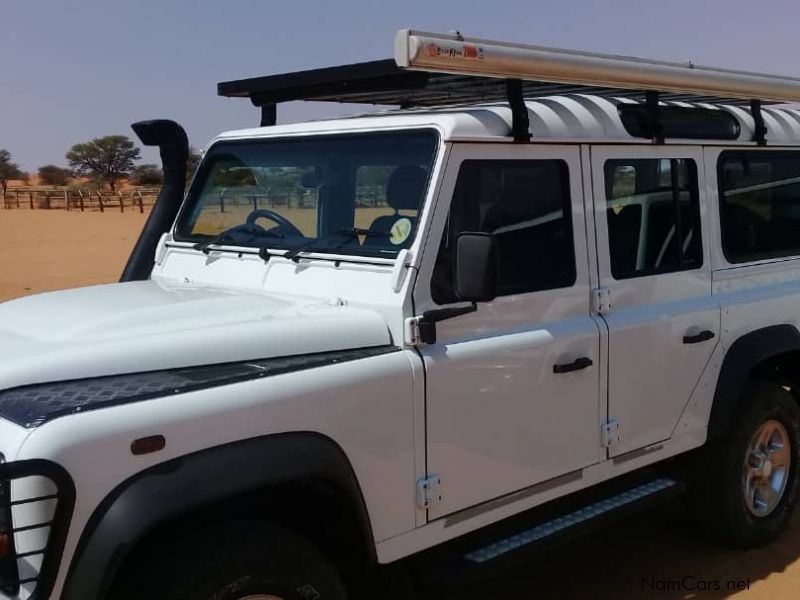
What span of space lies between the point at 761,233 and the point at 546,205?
1.65 metres

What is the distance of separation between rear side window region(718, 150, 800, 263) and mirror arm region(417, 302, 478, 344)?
6.13ft

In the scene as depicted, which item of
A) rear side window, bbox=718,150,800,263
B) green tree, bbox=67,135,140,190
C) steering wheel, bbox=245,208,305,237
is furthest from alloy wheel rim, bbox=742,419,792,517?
green tree, bbox=67,135,140,190

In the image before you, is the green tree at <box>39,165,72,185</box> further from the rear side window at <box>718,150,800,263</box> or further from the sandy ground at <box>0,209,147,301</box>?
the rear side window at <box>718,150,800,263</box>

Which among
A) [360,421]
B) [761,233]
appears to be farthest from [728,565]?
[360,421]

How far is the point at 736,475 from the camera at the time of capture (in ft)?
14.6

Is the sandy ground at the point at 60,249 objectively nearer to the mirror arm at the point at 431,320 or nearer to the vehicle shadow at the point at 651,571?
the vehicle shadow at the point at 651,571

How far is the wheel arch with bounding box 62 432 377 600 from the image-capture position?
226 centimetres

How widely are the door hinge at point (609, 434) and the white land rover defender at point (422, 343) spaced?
29 mm

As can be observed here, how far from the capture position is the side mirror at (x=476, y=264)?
2.89 m

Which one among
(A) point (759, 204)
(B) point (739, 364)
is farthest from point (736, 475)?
(A) point (759, 204)

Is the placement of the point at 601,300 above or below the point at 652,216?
below

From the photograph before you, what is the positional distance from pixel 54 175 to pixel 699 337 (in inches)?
3170

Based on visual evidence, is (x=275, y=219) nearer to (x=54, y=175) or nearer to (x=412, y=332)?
(x=412, y=332)

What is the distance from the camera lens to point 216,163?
170 inches
